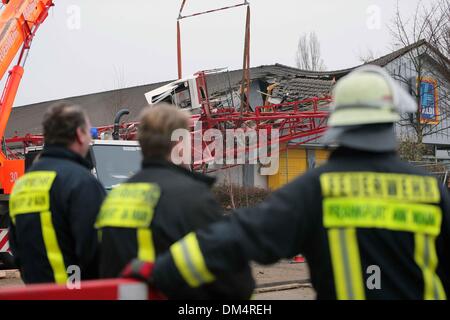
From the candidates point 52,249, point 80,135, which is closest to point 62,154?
point 80,135

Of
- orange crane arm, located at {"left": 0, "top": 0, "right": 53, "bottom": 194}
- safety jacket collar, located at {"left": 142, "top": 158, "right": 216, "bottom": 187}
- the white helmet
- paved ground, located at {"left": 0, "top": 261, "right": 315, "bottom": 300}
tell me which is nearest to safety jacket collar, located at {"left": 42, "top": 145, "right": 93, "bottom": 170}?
safety jacket collar, located at {"left": 142, "top": 158, "right": 216, "bottom": 187}

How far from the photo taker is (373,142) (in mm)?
2412

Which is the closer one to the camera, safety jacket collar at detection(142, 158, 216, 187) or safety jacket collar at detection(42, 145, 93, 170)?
safety jacket collar at detection(142, 158, 216, 187)

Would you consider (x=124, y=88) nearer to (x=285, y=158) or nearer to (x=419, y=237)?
(x=285, y=158)

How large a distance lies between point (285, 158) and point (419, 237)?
24.3 metres

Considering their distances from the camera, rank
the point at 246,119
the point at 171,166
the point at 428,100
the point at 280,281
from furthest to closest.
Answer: the point at 428,100, the point at 246,119, the point at 280,281, the point at 171,166

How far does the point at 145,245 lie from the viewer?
2803 millimetres

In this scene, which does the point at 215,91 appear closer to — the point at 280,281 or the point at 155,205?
the point at 280,281

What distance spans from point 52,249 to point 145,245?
962mm

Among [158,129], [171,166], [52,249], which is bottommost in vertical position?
[52,249]

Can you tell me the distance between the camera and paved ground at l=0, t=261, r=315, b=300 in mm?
8686

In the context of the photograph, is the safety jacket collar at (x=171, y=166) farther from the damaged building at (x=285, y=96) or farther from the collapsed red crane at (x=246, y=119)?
the damaged building at (x=285, y=96)

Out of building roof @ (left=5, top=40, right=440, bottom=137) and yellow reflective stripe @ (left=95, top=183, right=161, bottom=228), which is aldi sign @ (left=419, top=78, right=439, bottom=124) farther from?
yellow reflective stripe @ (left=95, top=183, right=161, bottom=228)

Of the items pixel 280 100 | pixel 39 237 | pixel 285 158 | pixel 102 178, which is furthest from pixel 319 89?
pixel 39 237
